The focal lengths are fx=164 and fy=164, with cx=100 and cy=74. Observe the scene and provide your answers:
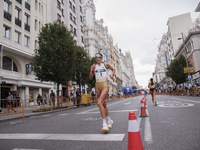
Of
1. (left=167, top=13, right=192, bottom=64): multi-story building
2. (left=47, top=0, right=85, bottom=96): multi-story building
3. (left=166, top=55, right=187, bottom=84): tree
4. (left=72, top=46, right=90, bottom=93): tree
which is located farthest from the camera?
(left=167, top=13, right=192, bottom=64): multi-story building

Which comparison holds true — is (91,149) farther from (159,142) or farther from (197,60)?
(197,60)

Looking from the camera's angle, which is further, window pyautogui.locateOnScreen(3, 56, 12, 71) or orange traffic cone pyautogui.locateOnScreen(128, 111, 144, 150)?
window pyautogui.locateOnScreen(3, 56, 12, 71)

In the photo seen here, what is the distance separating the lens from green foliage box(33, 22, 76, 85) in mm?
16562

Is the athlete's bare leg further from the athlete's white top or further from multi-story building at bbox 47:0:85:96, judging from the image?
multi-story building at bbox 47:0:85:96

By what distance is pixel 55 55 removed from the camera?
1653 cm

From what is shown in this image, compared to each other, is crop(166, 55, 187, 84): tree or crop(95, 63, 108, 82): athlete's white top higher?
crop(166, 55, 187, 84): tree

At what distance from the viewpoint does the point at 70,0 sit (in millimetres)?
40344

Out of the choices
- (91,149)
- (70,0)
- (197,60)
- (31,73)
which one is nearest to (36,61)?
(31,73)

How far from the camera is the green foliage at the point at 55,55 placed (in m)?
16.6

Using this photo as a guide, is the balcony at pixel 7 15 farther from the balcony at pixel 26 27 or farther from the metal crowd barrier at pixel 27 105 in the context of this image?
the metal crowd barrier at pixel 27 105

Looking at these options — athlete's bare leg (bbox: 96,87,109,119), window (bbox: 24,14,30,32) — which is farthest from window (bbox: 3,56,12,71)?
athlete's bare leg (bbox: 96,87,109,119)

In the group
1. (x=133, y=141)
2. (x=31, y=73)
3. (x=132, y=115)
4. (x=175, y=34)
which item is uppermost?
(x=175, y=34)

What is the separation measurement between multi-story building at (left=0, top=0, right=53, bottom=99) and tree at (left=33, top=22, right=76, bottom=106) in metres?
4.68

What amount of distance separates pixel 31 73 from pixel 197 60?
34024mm
